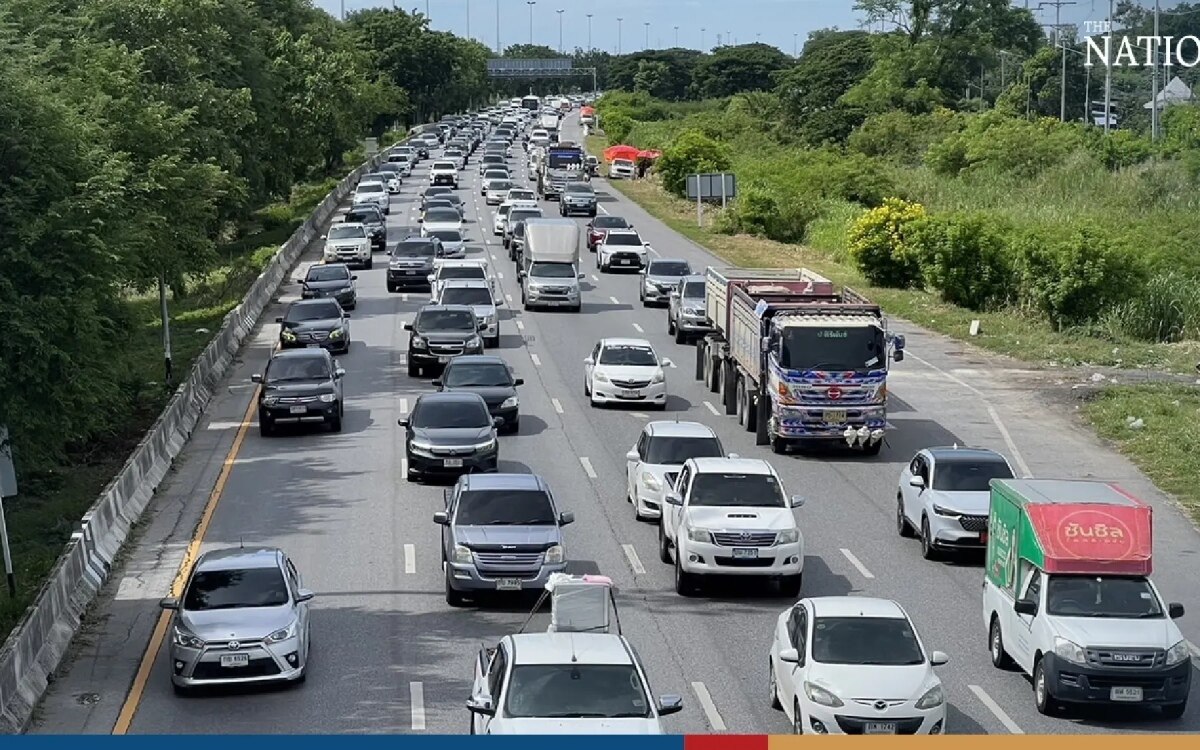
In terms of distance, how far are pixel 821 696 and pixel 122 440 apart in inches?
1017

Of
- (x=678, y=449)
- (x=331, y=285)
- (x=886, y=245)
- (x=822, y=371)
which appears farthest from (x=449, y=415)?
(x=886, y=245)

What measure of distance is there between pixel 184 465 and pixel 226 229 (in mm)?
56352

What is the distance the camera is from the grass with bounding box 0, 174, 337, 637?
2975 centimetres

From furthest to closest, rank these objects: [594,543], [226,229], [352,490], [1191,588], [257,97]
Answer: [226,229] → [257,97] → [352,490] → [594,543] → [1191,588]

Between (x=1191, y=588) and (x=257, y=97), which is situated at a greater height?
(x=257, y=97)

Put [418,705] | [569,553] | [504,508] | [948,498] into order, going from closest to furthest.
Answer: [418,705] → [504,508] → [948,498] → [569,553]

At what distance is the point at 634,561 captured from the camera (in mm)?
27328

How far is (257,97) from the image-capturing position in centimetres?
7850

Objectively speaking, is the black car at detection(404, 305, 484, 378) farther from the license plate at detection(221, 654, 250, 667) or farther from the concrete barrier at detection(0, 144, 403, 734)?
the license plate at detection(221, 654, 250, 667)

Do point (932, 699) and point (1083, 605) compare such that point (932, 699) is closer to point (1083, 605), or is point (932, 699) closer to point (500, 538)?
point (1083, 605)

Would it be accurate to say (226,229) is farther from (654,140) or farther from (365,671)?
(365,671)

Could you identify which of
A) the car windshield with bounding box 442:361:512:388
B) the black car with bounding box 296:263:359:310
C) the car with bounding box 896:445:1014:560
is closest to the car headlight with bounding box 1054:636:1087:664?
the car with bounding box 896:445:1014:560

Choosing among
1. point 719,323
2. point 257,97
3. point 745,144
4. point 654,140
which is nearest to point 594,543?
point 719,323

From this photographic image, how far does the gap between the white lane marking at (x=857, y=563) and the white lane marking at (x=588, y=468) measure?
6763 mm
